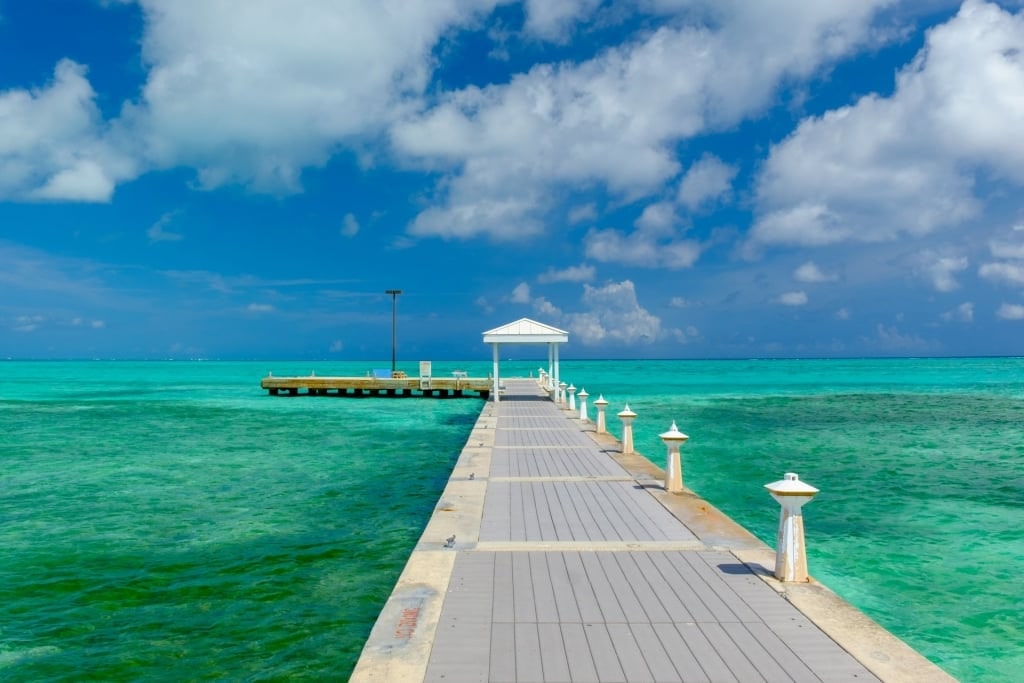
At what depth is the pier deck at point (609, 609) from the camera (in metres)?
4.77

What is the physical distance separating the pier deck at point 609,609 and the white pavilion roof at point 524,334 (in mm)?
21288

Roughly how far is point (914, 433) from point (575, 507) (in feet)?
70.7

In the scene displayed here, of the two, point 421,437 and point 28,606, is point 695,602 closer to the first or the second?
point 28,606

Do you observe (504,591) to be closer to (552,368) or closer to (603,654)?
(603,654)

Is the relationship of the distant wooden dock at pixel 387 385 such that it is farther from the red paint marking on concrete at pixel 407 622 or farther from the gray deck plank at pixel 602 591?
the red paint marking on concrete at pixel 407 622

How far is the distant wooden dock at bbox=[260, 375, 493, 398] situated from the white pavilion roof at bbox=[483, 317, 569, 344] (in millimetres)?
11282

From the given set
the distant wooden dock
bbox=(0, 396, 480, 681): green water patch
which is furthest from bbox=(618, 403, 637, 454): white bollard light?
the distant wooden dock

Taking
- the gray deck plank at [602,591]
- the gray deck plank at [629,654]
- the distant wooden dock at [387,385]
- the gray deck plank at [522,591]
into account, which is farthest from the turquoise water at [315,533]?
the distant wooden dock at [387,385]

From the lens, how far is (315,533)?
11508 millimetres

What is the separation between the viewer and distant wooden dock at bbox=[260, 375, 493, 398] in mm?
44375

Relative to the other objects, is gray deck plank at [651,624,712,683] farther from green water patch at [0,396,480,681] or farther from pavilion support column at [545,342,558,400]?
pavilion support column at [545,342,558,400]

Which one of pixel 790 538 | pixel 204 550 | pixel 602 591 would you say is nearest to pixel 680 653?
pixel 602 591

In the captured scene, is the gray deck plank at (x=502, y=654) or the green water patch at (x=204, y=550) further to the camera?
the green water patch at (x=204, y=550)

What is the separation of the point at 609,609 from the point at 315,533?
7047mm
